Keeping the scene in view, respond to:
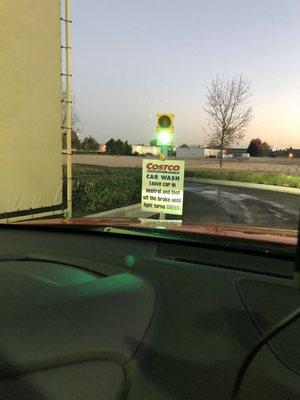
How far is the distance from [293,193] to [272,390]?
24518mm

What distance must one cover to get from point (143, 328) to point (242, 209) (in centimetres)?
1562

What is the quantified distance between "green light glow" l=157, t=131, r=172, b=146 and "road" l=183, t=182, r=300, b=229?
10.0 ft

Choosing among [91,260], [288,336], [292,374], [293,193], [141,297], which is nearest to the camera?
[292,374]

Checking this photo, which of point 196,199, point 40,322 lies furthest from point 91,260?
point 196,199

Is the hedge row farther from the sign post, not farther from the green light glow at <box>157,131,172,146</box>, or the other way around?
the green light glow at <box>157,131,172,146</box>

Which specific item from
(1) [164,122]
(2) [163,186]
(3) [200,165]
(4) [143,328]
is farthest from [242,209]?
(3) [200,165]

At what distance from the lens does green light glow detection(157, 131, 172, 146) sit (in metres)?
10.2

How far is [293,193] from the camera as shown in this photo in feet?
82.7

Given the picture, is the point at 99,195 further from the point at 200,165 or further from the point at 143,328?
the point at 200,165

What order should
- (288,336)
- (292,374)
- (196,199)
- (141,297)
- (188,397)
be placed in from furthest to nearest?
1. (196,199)
2. (141,297)
3. (288,336)
4. (292,374)
5. (188,397)

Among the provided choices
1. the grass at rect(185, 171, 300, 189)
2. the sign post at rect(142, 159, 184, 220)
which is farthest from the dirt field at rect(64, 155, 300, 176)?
the sign post at rect(142, 159, 184, 220)

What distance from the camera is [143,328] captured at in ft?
6.02

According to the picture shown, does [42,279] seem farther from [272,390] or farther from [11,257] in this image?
[272,390]

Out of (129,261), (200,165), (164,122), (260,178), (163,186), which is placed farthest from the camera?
(200,165)
